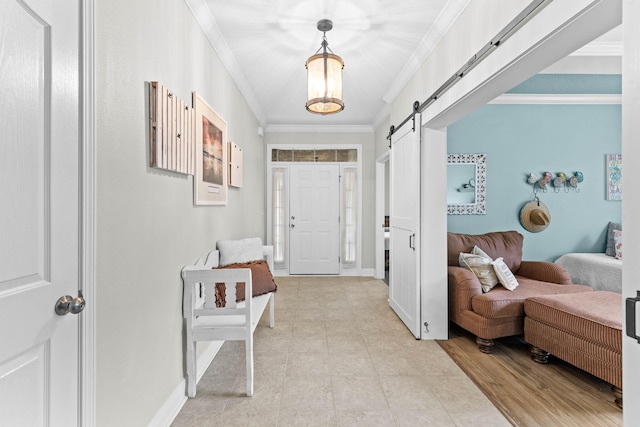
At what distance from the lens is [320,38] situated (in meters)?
2.96

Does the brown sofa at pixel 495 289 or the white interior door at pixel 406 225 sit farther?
the white interior door at pixel 406 225

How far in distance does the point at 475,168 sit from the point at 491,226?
28.3 inches

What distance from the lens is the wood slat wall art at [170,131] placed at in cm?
174

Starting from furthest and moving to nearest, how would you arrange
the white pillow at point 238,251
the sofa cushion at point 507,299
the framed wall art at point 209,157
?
1. the white pillow at point 238,251
2. the sofa cushion at point 507,299
3. the framed wall art at point 209,157

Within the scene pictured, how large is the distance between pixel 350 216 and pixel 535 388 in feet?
13.0

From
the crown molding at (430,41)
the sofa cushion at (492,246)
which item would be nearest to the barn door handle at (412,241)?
the sofa cushion at (492,246)

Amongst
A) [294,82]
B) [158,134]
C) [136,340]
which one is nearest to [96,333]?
[136,340]

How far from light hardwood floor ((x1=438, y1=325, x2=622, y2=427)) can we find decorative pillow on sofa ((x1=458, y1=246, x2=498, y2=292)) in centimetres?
53

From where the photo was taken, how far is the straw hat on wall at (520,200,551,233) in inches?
161

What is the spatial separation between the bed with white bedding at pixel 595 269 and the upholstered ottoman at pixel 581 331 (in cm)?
129

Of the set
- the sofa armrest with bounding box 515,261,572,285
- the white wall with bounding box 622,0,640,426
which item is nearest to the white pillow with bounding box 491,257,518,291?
→ the sofa armrest with bounding box 515,261,572,285

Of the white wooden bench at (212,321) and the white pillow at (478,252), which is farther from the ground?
the white pillow at (478,252)

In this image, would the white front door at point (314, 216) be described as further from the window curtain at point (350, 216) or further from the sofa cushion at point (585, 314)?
the sofa cushion at point (585, 314)

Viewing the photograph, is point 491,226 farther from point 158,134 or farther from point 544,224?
point 158,134
